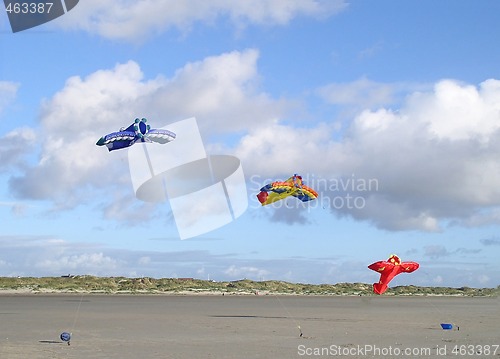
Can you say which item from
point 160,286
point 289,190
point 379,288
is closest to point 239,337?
point 379,288

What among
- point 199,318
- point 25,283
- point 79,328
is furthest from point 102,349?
point 25,283

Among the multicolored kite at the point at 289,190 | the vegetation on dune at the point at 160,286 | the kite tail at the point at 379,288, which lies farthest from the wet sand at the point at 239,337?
the vegetation on dune at the point at 160,286

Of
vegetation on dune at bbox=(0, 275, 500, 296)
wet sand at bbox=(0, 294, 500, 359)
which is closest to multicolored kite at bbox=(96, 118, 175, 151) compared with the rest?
wet sand at bbox=(0, 294, 500, 359)

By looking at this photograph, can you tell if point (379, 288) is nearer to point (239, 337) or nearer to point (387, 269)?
point (387, 269)

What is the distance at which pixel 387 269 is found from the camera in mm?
35625

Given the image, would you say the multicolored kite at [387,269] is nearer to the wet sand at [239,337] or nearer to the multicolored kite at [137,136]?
the wet sand at [239,337]

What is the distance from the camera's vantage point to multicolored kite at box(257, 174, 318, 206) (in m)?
45.1

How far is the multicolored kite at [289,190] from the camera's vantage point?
45.1 metres

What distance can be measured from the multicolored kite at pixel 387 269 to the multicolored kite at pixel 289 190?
407 inches

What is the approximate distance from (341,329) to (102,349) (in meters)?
12.7

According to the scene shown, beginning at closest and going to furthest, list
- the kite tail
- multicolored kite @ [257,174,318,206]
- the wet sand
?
the wet sand, the kite tail, multicolored kite @ [257,174,318,206]

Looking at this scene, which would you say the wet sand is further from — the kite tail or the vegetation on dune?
the vegetation on dune

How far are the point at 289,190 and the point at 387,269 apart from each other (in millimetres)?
11414

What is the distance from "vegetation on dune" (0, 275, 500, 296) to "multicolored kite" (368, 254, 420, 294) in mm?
60101
